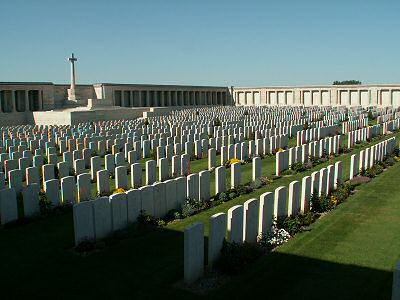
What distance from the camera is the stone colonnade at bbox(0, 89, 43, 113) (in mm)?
44838

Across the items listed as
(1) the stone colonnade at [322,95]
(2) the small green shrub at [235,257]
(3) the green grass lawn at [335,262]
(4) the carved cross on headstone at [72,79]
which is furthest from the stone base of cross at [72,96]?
(2) the small green shrub at [235,257]

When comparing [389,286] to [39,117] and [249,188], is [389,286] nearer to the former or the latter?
[249,188]

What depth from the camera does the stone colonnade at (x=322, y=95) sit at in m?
53.2

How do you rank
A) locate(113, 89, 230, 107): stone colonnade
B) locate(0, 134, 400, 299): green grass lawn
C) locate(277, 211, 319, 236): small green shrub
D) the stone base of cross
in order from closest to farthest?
locate(0, 134, 400, 299): green grass lawn → locate(277, 211, 319, 236): small green shrub → the stone base of cross → locate(113, 89, 230, 107): stone colonnade

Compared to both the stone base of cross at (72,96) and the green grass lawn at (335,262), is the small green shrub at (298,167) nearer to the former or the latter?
the green grass lawn at (335,262)

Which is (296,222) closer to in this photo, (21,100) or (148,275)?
(148,275)

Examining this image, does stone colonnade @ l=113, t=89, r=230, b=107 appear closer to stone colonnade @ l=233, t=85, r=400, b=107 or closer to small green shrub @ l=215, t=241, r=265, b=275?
stone colonnade @ l=233, t=85, r=400, b=107

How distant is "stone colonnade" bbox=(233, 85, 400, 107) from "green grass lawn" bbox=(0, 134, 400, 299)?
49011 mm

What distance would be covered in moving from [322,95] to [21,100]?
3890cm

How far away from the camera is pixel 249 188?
447 inches

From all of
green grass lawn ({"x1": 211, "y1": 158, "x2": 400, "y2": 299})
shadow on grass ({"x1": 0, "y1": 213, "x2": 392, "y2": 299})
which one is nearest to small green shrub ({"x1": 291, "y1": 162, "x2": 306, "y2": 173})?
green grass lawn ({"x1": 211, "y1": 158, "x2": 400, "y2": 299})

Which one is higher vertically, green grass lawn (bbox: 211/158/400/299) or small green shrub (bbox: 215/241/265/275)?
small green shrub (bbox: 215/241/265/275)

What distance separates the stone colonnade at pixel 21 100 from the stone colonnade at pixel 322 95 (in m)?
32.6

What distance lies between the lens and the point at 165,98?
62.0m
